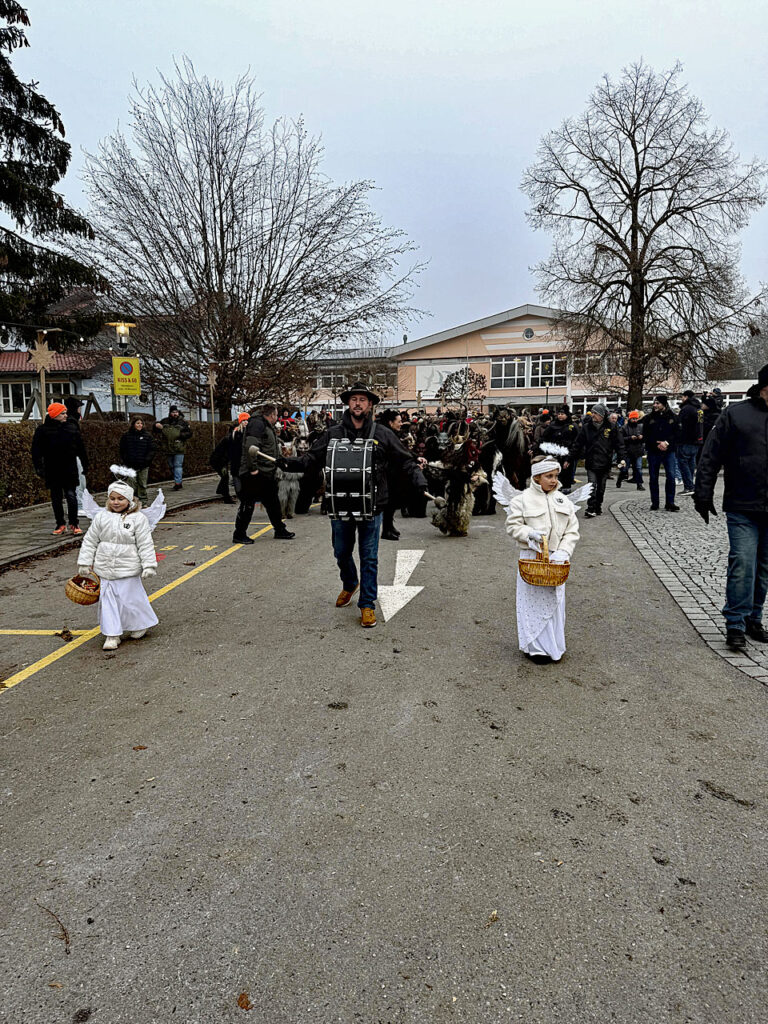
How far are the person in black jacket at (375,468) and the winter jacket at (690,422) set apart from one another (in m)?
9.04

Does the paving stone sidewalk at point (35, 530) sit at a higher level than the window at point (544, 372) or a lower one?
lower

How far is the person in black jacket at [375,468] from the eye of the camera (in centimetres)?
607

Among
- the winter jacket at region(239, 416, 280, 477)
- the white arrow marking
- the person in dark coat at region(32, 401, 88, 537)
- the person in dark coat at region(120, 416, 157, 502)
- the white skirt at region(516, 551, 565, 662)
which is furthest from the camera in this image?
the person in dark coat at region(120, 416, 157, 502)

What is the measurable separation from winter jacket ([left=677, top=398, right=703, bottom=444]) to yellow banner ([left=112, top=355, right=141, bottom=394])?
11820 mm

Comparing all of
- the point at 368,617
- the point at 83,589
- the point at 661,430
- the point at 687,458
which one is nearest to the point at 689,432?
the point at 687,458

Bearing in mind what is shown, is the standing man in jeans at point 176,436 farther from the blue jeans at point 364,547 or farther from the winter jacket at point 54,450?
the blue jeans at point 364,547

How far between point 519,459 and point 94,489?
946 centimetres

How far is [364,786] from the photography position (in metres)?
3.37

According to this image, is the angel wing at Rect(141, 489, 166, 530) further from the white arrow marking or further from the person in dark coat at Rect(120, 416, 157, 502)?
the person in dark coat at Rect(120, 416, 157, 502)

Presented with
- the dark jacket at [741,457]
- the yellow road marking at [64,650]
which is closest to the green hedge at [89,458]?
the yellow road marking at [64,650]

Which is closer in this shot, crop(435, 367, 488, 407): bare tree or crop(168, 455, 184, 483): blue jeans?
crop(168, 455, 184, 483): blue jeans

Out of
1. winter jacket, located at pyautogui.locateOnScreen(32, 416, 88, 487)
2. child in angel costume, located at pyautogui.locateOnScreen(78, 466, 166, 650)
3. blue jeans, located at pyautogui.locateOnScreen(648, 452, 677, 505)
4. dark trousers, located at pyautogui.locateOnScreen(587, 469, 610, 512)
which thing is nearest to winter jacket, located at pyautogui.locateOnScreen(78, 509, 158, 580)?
child in angel costume, located at pyautogui.locateOnScreen(78, 466, 166, 650)

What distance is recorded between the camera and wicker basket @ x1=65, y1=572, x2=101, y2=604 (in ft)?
17.9

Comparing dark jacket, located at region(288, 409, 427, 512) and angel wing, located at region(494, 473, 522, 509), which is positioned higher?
dark jacket, located at region(288, 409, 427, 512)
